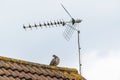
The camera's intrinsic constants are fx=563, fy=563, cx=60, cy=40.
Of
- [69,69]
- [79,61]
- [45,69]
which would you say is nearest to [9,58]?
[45,69]

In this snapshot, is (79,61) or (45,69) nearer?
(45,69)

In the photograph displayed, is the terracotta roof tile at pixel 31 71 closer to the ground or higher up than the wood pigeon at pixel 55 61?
closer to the ground

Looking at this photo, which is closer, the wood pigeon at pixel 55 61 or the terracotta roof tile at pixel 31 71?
the terracotta roof tile at pixel 31 71

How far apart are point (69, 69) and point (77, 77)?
38 centimetres

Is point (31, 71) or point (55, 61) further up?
point (55, 61)

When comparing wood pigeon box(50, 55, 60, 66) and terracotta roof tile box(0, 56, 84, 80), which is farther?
wood pigeon box(50, 55, 60, 66)

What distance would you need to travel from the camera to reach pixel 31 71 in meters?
12.5

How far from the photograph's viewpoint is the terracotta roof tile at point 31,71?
11.9m

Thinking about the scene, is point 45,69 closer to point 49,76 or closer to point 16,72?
point 49,76

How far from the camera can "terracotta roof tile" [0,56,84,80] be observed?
11.9 metres

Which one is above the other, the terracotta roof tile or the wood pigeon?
the wood pigeon

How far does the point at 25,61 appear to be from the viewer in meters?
12.7

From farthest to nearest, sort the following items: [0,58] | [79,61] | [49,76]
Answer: [79,61], [49,76], [0,58]

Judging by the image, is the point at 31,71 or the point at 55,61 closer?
the point at 31,71
